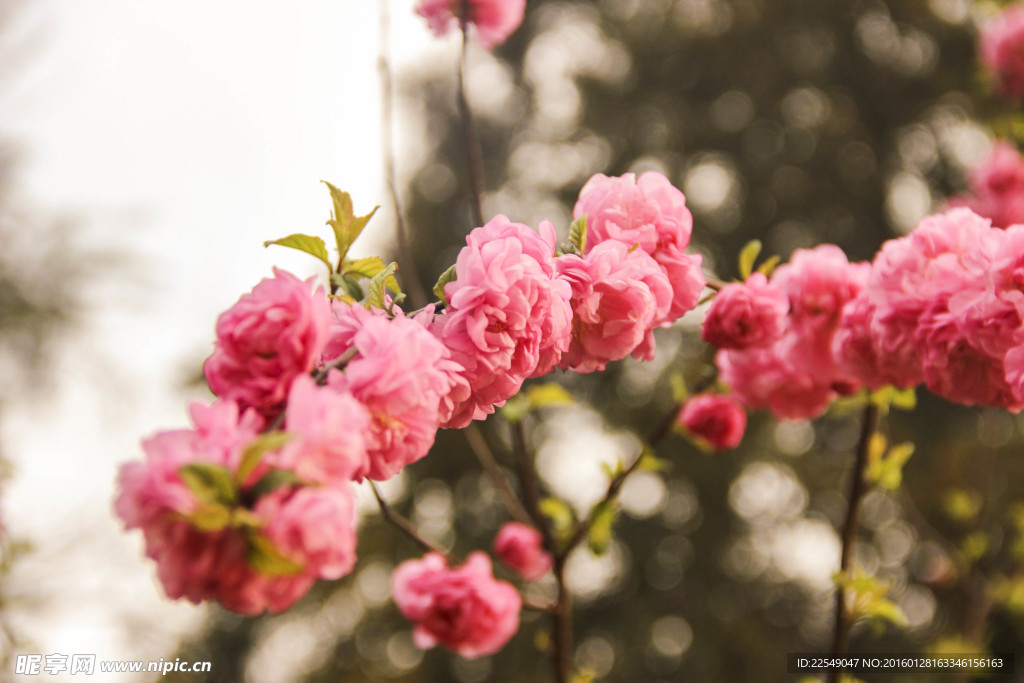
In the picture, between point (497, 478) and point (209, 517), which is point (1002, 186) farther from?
point (209, 517)

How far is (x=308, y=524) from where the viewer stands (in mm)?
394

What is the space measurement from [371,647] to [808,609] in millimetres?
3521

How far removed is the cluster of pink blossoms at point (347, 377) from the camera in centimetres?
40

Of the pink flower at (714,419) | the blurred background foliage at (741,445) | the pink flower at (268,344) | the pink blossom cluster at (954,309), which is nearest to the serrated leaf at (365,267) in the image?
the pink flower at (268,344)

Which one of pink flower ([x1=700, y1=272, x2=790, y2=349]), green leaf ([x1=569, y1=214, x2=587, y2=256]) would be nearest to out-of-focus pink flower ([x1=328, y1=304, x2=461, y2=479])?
green leaf ([x1=569, y1=214, x2=587, y2=256])

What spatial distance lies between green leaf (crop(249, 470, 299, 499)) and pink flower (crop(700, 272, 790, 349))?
614mm

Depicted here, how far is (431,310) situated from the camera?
1.95ft

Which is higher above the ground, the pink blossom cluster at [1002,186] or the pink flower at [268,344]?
the pink flower at [268,344]

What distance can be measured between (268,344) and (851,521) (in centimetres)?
102

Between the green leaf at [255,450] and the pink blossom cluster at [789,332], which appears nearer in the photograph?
the green leaf at [255,450]

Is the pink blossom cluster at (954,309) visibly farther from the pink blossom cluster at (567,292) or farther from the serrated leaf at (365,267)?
the serrated leaf at (365,267)

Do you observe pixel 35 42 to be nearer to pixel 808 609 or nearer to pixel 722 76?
pixel 722 76

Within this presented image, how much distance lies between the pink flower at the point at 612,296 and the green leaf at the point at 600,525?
18.0 inches

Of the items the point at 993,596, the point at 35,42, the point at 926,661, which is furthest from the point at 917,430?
the point at 35,42
